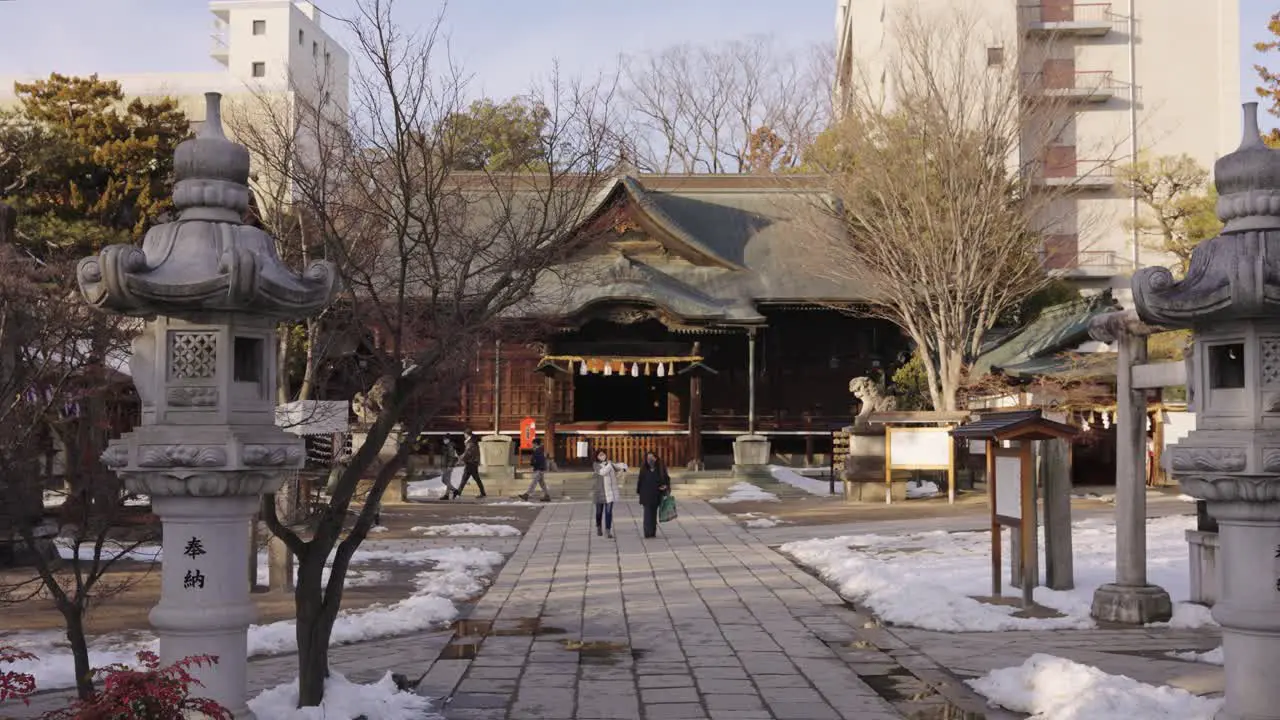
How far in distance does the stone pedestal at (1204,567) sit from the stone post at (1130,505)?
0.43 metres

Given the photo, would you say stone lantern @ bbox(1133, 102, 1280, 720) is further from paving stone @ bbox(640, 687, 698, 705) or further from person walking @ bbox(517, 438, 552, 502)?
person walking @ bbox(517, 438, 552, 502)

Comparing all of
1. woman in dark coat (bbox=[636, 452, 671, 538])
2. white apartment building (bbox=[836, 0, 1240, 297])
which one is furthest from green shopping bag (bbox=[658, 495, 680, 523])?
white apartment building (bbox=[836, 0, 1240, 297])

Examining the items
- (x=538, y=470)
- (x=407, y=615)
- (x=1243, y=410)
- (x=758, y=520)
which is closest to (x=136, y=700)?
(x=1243, y=410)

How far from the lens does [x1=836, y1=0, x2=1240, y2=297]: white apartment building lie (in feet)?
139

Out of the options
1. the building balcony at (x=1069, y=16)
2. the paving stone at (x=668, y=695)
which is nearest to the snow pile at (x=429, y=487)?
the paving stone at (x=668, y=695)

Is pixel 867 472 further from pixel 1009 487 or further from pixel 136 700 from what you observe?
pixel 136 700

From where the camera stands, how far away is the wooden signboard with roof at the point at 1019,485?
11.7 meters

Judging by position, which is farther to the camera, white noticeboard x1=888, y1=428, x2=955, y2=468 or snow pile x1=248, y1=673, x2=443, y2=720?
white noticeboard x1=888, y1=428, x2=955, y2=468

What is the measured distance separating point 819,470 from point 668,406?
456cm

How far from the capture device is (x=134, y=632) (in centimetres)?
1085

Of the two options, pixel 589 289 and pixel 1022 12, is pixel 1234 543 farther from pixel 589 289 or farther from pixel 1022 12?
pixel 1022 12

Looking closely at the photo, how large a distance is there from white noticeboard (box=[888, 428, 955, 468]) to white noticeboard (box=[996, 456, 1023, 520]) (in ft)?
38.8

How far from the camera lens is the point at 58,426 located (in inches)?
503

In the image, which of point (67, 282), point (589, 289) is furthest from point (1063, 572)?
point (589, 289)
